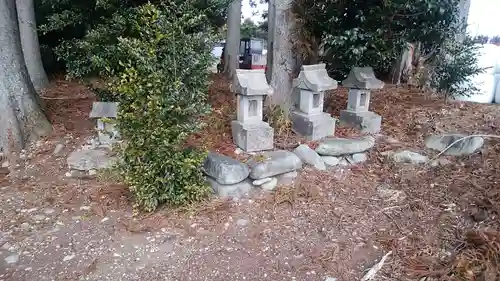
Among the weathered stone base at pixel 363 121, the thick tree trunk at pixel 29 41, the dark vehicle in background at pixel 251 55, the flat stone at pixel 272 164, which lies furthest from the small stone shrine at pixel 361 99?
the dark vehicle in background at pixel 251 55

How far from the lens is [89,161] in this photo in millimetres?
3477

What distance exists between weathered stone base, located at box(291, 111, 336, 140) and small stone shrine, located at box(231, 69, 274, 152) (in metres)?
0.44

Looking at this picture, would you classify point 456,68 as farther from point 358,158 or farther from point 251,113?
point 251,113

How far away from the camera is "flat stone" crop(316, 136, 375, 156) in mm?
3473

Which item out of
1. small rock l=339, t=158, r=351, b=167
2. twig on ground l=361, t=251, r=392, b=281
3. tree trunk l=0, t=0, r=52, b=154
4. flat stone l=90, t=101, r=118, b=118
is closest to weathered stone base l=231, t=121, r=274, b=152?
small rock l=339, t=158, r=351, b=167

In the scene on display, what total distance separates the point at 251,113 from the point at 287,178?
68 centimetres

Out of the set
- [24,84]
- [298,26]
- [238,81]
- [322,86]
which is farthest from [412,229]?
[24,84]

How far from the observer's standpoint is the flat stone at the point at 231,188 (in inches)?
115

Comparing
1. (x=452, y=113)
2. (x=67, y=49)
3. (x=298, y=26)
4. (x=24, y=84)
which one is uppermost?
(x=298, y=26)

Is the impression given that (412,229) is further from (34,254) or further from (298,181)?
(34,254)

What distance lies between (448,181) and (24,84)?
4.45 metres

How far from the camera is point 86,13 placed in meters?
4.04

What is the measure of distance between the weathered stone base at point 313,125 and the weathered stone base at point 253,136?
17.3 inches

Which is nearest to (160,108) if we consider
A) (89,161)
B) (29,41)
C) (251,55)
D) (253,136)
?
(253,136)
